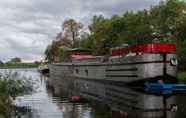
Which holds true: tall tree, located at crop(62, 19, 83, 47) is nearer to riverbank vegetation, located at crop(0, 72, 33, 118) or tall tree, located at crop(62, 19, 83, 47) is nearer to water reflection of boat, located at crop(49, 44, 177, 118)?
water reflection of boat, located at crop(49, 44, 177, 118)

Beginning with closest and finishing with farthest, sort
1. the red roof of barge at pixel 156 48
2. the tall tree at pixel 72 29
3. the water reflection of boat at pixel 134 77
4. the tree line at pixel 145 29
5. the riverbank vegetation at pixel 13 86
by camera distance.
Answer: the riverbank vegetation at pixel 13 86 → the water reflection of boat at pixel 134 77 → the red roof of barge at pixel 156 48 → the tree line at pixel 145 29 → the tall tree at pixel 72 29

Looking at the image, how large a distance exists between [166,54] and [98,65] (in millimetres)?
17916

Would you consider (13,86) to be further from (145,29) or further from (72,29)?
(72,29)

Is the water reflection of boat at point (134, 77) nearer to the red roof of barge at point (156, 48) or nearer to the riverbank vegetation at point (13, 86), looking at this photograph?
the red roof of barge at point (156, 48)

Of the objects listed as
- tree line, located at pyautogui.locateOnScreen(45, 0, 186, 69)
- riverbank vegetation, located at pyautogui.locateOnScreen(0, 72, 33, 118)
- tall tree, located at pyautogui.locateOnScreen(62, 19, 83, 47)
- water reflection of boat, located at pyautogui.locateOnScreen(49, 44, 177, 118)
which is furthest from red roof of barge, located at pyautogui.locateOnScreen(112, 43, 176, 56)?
tall tree, located at pyautogui.locateOnScreen(62, 19, 83, 47)

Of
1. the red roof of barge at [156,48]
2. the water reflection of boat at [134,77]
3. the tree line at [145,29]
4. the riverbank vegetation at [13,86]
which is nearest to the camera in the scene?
the riverbank vegetation at [13,86]

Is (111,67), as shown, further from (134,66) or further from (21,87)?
(21,87)

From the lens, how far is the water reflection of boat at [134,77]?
31016 millimetres

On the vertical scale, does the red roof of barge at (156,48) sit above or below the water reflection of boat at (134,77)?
above

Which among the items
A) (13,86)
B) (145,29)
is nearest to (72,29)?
(145,29)

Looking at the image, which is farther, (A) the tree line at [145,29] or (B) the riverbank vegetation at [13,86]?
(A) the tree line at [145,29]

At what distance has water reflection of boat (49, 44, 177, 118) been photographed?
31.0 metres

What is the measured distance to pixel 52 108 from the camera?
102 ft

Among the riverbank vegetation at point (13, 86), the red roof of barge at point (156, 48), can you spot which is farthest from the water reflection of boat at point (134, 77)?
the riverbank vegetation at point (13, 86)
